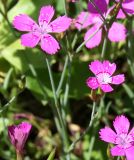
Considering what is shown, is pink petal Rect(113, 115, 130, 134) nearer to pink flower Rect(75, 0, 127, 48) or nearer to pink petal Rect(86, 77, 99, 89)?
pink petal Rect(86, 77, 99, 89)

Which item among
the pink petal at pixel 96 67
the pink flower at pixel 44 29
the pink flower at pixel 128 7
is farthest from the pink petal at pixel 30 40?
the pink flower at pixel 128 7

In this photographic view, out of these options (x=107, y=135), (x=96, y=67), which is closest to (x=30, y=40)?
(x=96, y=67)

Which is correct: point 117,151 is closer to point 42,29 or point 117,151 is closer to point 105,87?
point 105,87

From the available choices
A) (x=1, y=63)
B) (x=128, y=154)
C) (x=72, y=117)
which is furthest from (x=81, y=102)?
(x=128, y=154)

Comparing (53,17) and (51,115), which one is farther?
(51,115)

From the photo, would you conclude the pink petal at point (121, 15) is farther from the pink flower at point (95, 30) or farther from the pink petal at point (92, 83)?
the pink petal at point (92, 83)

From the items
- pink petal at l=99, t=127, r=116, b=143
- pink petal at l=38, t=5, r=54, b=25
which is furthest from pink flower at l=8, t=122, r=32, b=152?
pink petal at l=38, t=5, r=54, b=25

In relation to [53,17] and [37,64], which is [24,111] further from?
[53,17]
